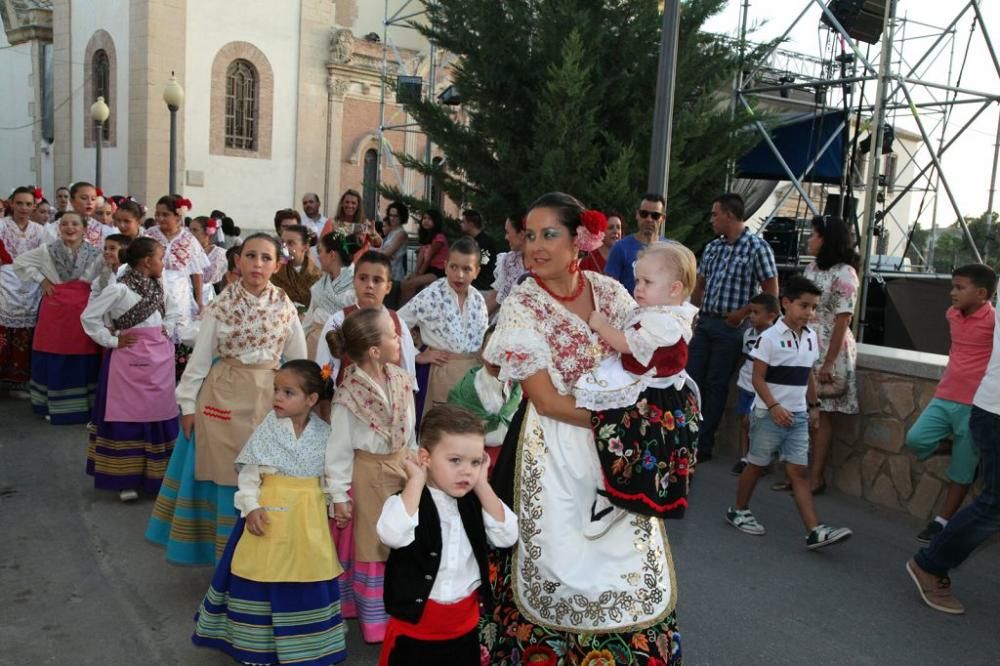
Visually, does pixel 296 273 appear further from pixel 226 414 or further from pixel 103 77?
pixel 103 77

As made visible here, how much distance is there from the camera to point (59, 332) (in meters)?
7.83

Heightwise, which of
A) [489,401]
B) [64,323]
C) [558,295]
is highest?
[558,295]

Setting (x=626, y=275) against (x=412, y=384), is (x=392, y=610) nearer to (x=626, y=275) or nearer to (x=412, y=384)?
(x=412, y=384)

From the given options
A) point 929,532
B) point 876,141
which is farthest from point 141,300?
point 876,141

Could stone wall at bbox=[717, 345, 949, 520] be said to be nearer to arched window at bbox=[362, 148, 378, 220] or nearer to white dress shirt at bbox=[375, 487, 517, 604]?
white dress shirt at bbox=[375, 487, 517, 604]

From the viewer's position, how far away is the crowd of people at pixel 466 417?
9.00ft

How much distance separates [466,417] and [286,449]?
1.32 meters

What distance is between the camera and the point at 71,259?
786 cm

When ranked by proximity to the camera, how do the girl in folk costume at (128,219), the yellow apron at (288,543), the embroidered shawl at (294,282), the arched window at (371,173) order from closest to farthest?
the yellow apron at (288,543) < the embroidered shawl at (294,282) < the girl in folk costume at (128,219) < the arched window at (371,173)

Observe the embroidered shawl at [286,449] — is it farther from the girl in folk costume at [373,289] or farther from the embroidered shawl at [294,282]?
the embroidered shawl at [294,282]

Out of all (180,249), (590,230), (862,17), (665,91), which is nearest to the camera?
(590,230)

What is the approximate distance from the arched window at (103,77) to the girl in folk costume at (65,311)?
18.8m

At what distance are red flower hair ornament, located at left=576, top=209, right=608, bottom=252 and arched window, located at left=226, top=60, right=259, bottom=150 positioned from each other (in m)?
23.8

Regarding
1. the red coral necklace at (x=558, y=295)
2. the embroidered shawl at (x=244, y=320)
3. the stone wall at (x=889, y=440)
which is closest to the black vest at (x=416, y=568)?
the red coral necklace at (x=558, y=295)
